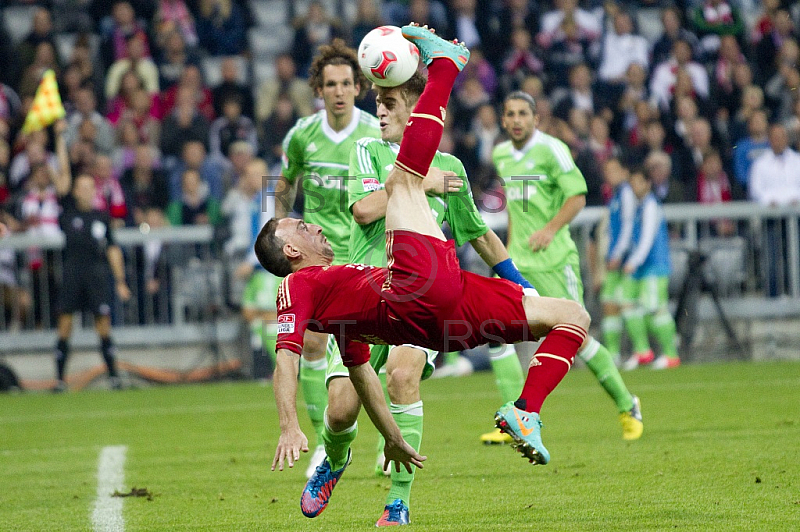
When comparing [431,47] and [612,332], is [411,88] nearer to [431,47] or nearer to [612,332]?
[431,47]

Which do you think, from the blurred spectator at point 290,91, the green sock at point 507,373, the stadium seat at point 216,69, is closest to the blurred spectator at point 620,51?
the blurred spectator at point 290,91

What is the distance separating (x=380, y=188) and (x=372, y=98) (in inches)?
376

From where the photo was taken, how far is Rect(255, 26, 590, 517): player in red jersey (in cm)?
488

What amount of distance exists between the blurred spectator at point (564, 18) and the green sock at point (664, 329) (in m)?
5.56

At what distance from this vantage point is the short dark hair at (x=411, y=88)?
574 cm

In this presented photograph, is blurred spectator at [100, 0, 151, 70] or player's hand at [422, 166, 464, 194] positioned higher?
blurred spectator at [100, 0, 151, 70]

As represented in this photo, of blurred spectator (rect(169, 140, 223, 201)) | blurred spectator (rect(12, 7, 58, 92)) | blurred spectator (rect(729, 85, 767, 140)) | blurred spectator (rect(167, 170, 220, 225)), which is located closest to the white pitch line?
blurred spectator (rect(167, 170, 220, 225))

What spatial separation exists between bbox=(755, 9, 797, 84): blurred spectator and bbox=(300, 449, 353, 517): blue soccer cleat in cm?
1386

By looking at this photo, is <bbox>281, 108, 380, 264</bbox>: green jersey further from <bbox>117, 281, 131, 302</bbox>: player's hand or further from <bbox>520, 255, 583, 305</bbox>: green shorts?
<bbox>117, 281, 131, 302</bbox>: player's hand

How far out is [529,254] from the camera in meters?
9.19

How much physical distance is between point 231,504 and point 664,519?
7.56 feet

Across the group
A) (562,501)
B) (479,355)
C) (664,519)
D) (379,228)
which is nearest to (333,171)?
(379,228)

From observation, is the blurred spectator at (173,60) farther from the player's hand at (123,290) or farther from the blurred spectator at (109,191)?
the player's hand at (123,290)

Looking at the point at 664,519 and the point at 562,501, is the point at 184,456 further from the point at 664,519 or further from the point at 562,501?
the point at 664,519
